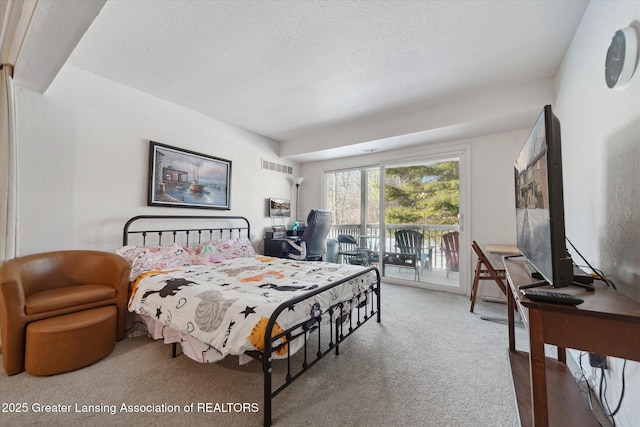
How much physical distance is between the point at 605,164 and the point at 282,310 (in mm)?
2095

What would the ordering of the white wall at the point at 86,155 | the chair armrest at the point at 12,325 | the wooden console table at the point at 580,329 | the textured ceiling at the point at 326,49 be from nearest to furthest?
the wooden console table at the point at 580,329
the chair armrest at the point at 12,325
the textured ceiling at the point at 326,49
the white wall at the point at 86,155

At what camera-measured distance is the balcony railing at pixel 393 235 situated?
13.3 feet

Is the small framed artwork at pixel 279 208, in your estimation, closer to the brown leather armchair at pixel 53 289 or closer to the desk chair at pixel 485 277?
the brown leather armchair at pixel 53 289

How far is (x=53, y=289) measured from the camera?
2139mm

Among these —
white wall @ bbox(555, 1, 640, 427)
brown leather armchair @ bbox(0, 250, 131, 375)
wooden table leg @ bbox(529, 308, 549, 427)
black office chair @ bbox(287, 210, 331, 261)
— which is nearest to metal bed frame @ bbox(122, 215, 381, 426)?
brown leather armchair @ bbox(0, 250, 131, 375)

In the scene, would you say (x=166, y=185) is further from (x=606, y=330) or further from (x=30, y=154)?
(x=606, y=330)

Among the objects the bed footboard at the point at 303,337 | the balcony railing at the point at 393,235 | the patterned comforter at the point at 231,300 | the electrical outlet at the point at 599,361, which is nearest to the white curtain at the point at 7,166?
the patterned comforter at the point at 231,300

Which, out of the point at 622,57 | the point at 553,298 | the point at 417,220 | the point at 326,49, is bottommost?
the point at 553,298

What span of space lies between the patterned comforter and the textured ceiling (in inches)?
80.3

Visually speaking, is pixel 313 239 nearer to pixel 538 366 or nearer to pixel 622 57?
pixel 538 366

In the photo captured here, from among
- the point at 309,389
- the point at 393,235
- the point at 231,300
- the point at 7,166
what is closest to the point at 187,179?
the point at 7,166

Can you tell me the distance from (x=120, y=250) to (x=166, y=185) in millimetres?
961

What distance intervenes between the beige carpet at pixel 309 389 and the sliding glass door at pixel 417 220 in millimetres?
1845

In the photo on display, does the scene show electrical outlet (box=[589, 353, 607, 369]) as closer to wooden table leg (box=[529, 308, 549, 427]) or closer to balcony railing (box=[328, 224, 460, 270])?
wooden table leg (box=[529, 308, 549, 427])
